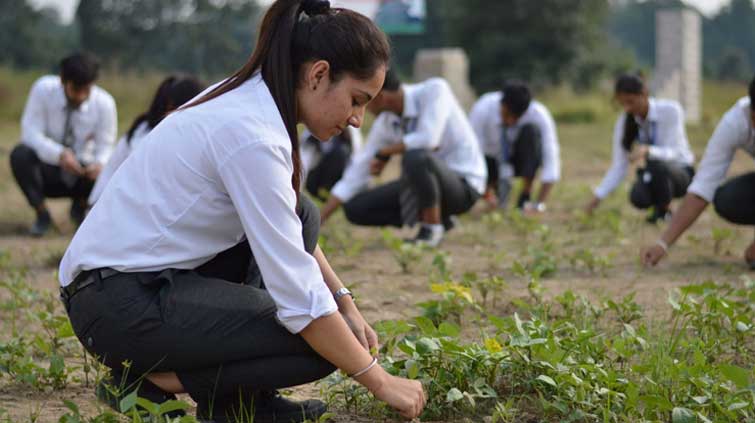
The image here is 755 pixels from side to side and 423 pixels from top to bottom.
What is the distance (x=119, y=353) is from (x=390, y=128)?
3.54 meters

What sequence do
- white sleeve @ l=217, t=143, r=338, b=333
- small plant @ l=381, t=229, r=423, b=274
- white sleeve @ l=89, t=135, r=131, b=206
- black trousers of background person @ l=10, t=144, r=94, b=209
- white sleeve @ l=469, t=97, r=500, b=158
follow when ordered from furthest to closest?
white sleeve @ l=469, t=97, r=500, b=158
black trousers of background person @ l=10, t=144, r=94, b=209
white sleeve @ l=89, t=135, r=131, b=206
small plant @ l=381, t=229, r=423, b=274
white sleeve @ l=217, t=143, r=338, b=333

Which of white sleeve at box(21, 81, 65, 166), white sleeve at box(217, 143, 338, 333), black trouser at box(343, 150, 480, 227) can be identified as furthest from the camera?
white sleeve at box(21, 81, 65, 166)

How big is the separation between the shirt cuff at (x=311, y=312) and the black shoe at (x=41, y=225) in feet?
14.9

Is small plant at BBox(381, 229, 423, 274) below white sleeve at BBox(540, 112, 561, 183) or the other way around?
the other way around

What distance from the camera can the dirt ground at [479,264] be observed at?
293cm

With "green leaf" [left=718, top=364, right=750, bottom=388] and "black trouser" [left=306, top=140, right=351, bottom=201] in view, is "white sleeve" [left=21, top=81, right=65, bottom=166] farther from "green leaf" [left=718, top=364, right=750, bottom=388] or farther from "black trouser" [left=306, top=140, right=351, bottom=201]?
"green leaf" [left=718, top=364, right=750, bottom=388]

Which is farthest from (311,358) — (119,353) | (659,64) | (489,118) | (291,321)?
(659,64)

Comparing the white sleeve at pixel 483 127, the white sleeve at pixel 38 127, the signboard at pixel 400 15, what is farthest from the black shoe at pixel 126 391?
the signboard at pixel 400 15

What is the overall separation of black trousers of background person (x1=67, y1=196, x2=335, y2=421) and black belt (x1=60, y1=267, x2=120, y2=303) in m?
0.01

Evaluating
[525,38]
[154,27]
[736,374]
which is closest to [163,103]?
Result: [736,374]

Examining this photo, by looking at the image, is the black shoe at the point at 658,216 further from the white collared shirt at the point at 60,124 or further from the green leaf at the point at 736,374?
the green leaf at the point at 736,374

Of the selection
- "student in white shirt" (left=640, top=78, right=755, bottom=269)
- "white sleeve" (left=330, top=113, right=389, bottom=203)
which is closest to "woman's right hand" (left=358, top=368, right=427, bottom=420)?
"student in white shirt" (left=640, top=78, right=755, bottom=269)

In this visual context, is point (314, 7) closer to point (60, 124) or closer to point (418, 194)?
point (418, 194)

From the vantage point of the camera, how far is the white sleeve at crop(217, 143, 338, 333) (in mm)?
2180
